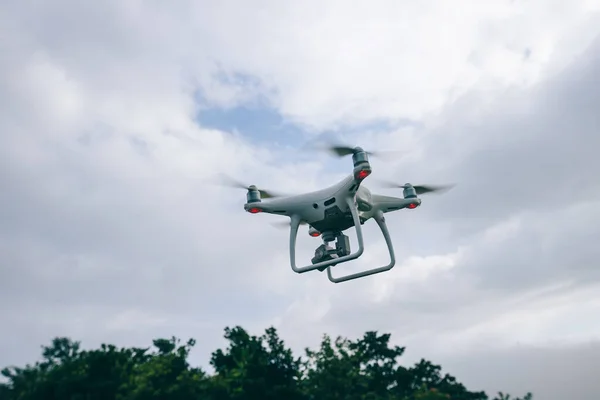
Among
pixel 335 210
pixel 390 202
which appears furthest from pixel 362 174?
pixel 390 202

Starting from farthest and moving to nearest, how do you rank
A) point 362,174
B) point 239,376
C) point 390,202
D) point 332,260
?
1. point 239,376
2. point 390,202
3. point 332,260
4. point 362,174

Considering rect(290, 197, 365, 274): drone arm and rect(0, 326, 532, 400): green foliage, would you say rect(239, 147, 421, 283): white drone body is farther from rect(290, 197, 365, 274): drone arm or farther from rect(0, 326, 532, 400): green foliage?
rect(0, 326, 532, 400): green foliage

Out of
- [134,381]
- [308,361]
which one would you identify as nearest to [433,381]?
[308,361]

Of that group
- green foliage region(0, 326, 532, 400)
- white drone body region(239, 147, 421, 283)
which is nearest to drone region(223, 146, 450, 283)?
white drone body region(239, 147, 421, 283)

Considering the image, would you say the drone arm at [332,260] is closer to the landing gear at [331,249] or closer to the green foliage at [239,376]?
the landing gear at [331,249]

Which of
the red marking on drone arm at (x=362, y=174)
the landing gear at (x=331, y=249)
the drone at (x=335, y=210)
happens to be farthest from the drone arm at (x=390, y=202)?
the red marking on drone arm at (x=362, y=174)

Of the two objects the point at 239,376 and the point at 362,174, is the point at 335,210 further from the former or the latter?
the point at 239,376
